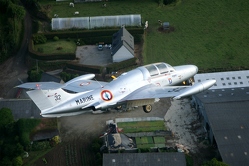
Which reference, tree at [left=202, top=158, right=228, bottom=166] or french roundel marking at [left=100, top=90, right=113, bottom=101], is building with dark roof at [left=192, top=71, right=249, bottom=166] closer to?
tree at [left=202, top=158, right=228, bottom=166]

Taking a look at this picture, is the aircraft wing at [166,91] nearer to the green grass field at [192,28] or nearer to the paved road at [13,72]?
the green grass field at [192,28]

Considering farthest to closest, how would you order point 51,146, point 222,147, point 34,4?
point 34,4 → point 51,146 → point 222,147

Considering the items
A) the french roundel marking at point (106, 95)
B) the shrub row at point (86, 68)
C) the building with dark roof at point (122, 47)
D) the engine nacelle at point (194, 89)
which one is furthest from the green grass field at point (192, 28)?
the french roundel marking at point (106, 95)

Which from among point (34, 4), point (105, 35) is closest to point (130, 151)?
point (105, 35)

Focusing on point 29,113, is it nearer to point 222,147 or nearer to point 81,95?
point 81,95

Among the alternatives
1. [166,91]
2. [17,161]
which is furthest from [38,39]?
[166,91]

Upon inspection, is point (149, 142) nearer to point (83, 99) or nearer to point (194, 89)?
point (194, 89)
